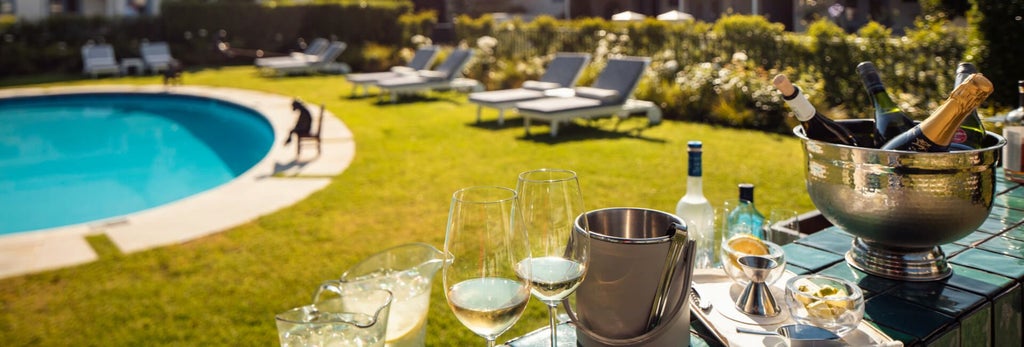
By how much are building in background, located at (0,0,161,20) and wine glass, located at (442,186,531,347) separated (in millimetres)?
28042

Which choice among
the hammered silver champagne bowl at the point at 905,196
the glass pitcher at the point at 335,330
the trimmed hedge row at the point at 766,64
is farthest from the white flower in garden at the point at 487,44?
the glass pitcher at the point at 335,330

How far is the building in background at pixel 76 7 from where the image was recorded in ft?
85.9

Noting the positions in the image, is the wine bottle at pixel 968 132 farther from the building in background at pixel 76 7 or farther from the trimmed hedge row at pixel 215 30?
the building in background at pixel 76 7

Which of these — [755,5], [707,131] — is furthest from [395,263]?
[755,5]

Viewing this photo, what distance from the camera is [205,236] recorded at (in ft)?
17.0

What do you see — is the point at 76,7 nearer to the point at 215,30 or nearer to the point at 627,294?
the point at 215,30

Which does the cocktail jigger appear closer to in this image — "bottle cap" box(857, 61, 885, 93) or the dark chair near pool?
"bottle cap" box(857, 61, 885, 93)

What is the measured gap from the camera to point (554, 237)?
114 cm

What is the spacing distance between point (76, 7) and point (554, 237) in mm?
34339

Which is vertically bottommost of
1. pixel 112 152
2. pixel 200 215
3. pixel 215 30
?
pixel 112 152

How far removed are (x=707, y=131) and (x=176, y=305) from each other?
6.81m

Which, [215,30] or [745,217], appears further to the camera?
[215,30]

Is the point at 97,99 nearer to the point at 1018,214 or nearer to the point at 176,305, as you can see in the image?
the point at 176,305

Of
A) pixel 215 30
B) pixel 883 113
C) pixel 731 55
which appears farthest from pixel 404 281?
pixel 215 30
